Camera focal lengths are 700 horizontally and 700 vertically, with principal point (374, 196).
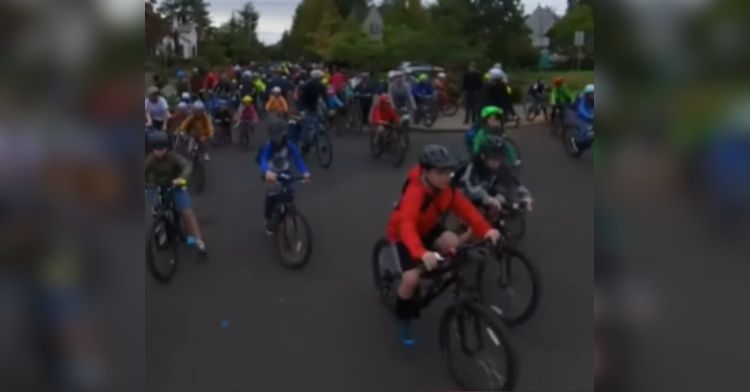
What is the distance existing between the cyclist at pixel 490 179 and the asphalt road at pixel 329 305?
145 millimetres

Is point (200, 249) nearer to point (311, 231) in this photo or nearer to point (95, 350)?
point (311, 231)

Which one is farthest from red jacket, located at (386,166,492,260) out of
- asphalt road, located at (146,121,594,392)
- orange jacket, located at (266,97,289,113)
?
orange jacket, located at (266,97,289,113)

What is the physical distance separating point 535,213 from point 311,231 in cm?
153

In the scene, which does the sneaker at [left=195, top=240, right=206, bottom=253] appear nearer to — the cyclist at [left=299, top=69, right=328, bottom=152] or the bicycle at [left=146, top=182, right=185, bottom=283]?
the bicycle at [left=146, top=182, right=185, bottom=283]

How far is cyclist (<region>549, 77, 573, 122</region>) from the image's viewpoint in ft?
4.85

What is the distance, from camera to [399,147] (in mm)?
2791

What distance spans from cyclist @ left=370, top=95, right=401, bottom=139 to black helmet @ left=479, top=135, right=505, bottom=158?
38 cm

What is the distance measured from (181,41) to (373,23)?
59 cm

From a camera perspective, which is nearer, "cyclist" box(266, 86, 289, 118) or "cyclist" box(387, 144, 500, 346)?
"cyclist" box(266, 86, 289, 118)

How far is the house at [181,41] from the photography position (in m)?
1.57

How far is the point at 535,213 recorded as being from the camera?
270 centimetres

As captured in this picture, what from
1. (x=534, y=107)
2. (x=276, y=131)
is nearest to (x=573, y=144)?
(x=534, y=107)

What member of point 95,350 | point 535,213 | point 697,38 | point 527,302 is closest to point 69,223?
point 95,350

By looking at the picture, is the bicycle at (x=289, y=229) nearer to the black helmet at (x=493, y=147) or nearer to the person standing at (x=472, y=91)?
Answer: the black helmet at (x=493, y=147)
